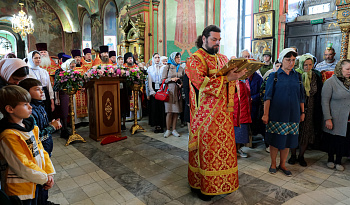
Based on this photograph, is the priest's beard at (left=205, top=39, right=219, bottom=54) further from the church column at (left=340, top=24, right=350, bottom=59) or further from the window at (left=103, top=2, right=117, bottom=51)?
the window at (left=103, top=2, right=117, bottom=51)

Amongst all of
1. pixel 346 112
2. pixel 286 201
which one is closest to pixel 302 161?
pixel 346 112

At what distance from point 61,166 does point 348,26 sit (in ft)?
28.7

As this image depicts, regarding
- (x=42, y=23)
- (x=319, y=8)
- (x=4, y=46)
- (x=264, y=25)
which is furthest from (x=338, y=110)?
(x=4, y=46)

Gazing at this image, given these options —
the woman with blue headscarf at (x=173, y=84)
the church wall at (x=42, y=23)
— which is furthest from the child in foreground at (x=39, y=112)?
the church wall at (x=42, y=23)

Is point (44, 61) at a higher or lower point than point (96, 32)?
lower

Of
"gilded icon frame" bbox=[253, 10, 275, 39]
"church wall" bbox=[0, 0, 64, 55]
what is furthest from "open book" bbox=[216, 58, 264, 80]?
"church wall" bbox=[0, 0, 64, 55]

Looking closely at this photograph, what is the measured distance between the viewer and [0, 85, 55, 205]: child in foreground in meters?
1.63

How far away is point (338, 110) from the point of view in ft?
11.7

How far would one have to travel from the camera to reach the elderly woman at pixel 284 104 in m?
3.20

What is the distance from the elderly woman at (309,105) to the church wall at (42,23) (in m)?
19.3

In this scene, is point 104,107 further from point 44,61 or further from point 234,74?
point 234,74

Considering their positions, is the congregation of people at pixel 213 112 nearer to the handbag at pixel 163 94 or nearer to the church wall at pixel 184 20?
the handbag at pixel 163 94

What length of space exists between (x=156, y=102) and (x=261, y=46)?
25.8 feet

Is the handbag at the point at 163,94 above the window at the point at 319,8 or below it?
below
